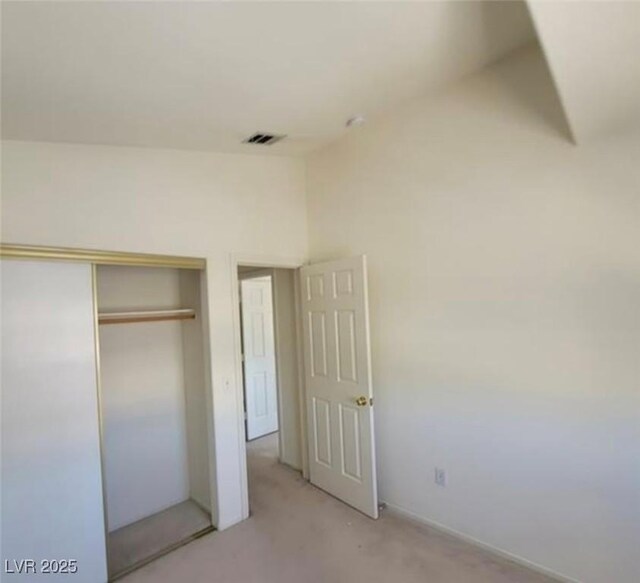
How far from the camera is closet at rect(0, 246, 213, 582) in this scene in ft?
7.25

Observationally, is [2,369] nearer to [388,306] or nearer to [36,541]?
[36,541]

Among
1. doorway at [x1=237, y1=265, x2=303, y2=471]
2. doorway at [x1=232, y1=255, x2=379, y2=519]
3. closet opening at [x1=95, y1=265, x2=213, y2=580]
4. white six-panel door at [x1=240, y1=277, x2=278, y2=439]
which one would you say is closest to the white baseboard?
doorway at [x1=232, y1=255, x2=379, y2=519]

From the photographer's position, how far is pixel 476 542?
106 inches

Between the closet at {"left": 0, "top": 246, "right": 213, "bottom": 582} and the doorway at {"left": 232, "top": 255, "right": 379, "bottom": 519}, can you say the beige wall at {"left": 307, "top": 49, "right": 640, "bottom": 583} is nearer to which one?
the doorway at {"left": 232, "top": 255, "right": 379, "bottom": 519}

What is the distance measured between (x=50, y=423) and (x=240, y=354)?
1.33 metres

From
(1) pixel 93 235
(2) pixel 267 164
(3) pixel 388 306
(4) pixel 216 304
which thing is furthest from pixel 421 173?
(1) pixel 93 235

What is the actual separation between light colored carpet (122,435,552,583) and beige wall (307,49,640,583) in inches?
7.6

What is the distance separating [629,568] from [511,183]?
2161 mm

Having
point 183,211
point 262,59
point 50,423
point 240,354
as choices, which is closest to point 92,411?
point 50,423

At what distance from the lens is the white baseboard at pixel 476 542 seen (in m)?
2.35

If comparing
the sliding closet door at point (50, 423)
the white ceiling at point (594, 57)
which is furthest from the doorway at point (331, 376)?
the white ceiling at point (594, 57)

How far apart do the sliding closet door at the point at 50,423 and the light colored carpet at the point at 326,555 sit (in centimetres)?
54
